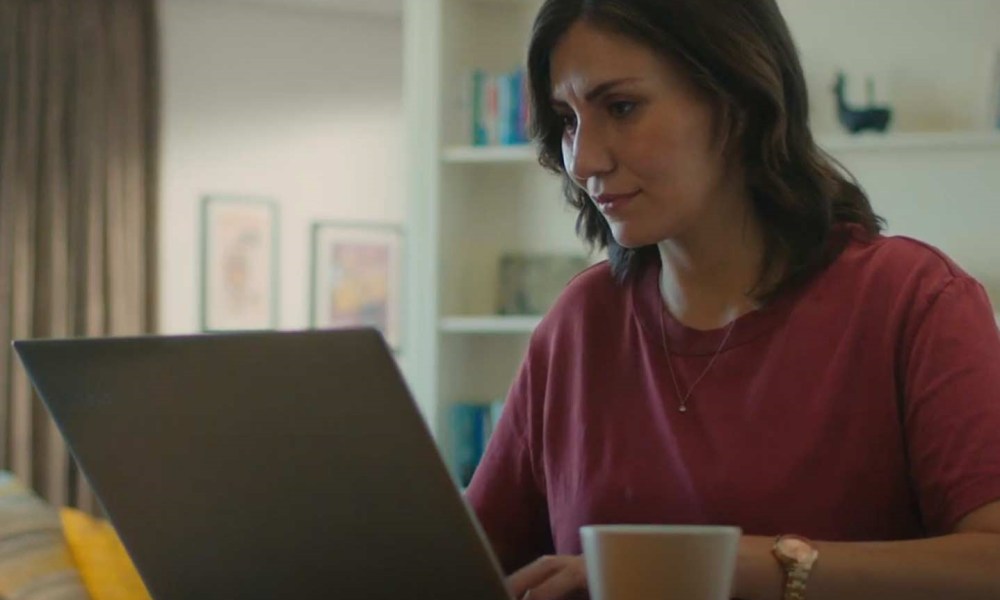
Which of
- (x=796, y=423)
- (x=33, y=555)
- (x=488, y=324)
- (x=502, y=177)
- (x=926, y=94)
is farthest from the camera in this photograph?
(x=502, y=177)

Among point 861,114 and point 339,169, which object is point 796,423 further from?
point 339,169

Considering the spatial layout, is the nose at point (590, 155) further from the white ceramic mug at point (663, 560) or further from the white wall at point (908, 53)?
the white wall at point (908, 53)

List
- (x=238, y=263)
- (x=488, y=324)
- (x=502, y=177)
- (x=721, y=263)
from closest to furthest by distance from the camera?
1. (x=721, y=263)
2. (x=488, y=324)
3. (x=502, y=177)
4. (x=238, y=263)

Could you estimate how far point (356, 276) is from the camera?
4848 mm

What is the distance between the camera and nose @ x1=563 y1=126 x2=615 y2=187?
3.79 feet

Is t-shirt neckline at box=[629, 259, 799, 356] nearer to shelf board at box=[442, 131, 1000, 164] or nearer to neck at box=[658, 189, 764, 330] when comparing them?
neck at box=[658, 189, 764, 330]

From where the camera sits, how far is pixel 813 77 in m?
3.21

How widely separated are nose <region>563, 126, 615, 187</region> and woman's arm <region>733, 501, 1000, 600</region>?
1.19 ft

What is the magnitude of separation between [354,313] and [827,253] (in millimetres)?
3725

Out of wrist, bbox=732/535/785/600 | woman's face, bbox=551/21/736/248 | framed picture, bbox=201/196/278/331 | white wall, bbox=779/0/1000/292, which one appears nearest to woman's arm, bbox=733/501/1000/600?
wrist, bbox=732/535/785/600

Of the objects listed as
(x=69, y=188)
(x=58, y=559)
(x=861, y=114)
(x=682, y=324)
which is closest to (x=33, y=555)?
(x=58, y=559)

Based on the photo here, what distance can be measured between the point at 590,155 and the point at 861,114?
2.08 m

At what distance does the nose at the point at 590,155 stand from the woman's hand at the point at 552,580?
0.35m

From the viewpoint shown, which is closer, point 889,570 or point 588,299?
point 889,570
